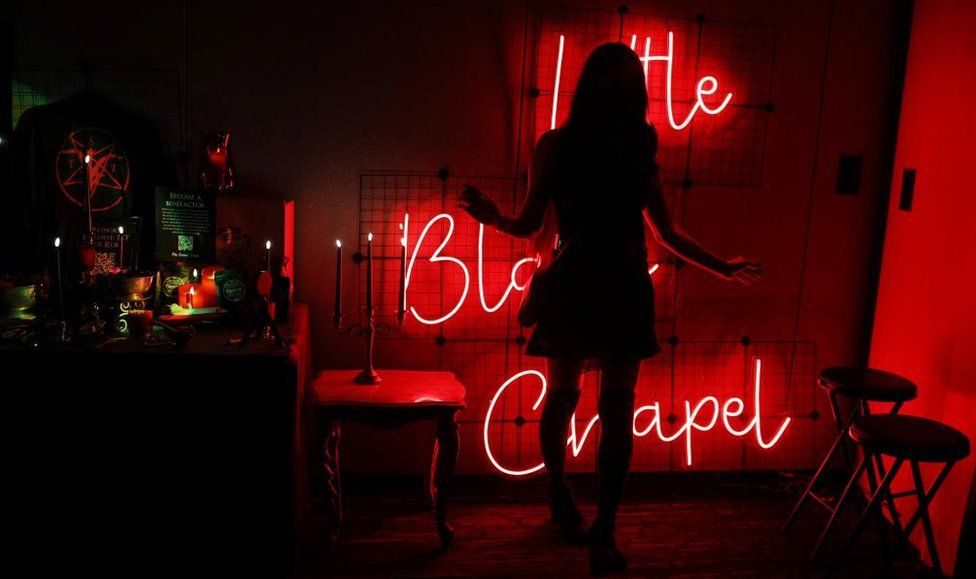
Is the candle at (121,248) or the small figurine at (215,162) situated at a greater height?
the small figurine at (215,162)

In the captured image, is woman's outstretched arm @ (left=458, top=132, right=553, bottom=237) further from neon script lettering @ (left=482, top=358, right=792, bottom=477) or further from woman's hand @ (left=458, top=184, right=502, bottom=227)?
neon script lettering @ (left=482, top=358, right=792, bottom=477)

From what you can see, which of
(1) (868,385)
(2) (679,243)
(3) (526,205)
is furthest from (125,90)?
(1) (868,385)

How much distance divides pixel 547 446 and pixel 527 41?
6.13ft

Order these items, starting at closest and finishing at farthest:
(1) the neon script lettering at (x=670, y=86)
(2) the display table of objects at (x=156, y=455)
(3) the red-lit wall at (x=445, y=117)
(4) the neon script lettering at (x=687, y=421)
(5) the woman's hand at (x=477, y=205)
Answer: (2) the display table of objects at (x=156, y=455), (5) the woman's hand at (x=477, y=205), (3) the red-lit wall at (x=445, y=117), (1) the neon script lettering at (x=670, y=86), (4) the neon script lettering at (x=687, y=421)

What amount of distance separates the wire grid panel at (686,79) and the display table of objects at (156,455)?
5.87 ft

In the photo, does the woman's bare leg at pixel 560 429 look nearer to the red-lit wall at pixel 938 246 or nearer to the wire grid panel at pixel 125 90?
the red-lit wall at pixel 938 246

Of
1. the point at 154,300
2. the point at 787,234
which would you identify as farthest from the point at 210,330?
the point at 787,234

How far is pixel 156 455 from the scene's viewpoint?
8.75 feet

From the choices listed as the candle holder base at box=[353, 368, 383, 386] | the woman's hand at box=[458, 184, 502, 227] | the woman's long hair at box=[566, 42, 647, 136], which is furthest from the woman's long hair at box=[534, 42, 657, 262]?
the candle holder base at box=[353, 368, 383, 386]

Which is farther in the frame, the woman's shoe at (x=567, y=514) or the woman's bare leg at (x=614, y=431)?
the woman's shoe at (x=567, y=514)

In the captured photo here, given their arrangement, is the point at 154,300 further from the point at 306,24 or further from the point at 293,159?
Answer: the point at 306,24

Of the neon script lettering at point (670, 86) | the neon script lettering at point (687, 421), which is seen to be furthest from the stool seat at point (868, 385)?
the neon script lettering at point (670, 86)

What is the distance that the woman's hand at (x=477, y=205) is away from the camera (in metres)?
2.83

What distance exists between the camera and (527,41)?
3.41m
